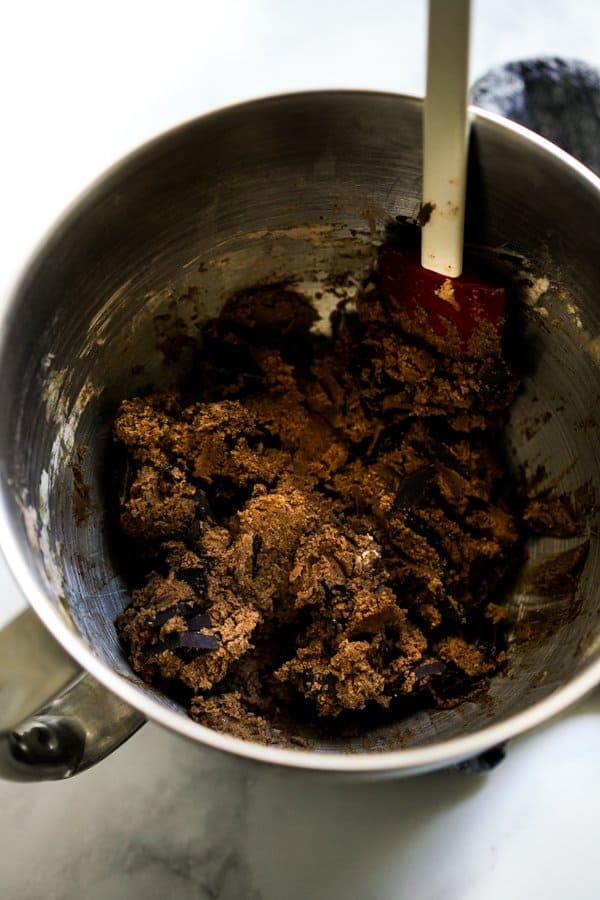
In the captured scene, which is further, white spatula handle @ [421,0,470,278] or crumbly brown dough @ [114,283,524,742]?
crumbly brown dough @ [114,283,524,742]

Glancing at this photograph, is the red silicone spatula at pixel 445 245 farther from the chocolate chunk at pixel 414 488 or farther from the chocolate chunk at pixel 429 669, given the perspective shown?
the chocolate chunk at pixel 429 669

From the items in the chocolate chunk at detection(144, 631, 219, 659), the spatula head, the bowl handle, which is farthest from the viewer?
the spatula head

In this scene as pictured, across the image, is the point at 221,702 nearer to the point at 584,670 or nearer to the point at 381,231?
the point at 584,670

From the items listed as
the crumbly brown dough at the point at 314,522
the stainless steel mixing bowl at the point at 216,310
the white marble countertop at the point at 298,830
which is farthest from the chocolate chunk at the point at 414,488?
the white marble countertop at the point at 298,830

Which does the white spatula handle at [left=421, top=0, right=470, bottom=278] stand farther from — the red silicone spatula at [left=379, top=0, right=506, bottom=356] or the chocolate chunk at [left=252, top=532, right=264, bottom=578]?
the chocolate chunk at [left=252, top=532, right=264, bottom=578]

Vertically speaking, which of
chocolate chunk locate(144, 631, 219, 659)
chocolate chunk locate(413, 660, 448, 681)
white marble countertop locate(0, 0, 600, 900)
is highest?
chocolate chunk locate(413, 660, 448, 681)

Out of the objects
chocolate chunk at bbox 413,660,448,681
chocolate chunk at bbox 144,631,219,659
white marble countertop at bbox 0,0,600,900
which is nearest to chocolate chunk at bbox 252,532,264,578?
chocolate chunk at bbox 144,631,219,659
